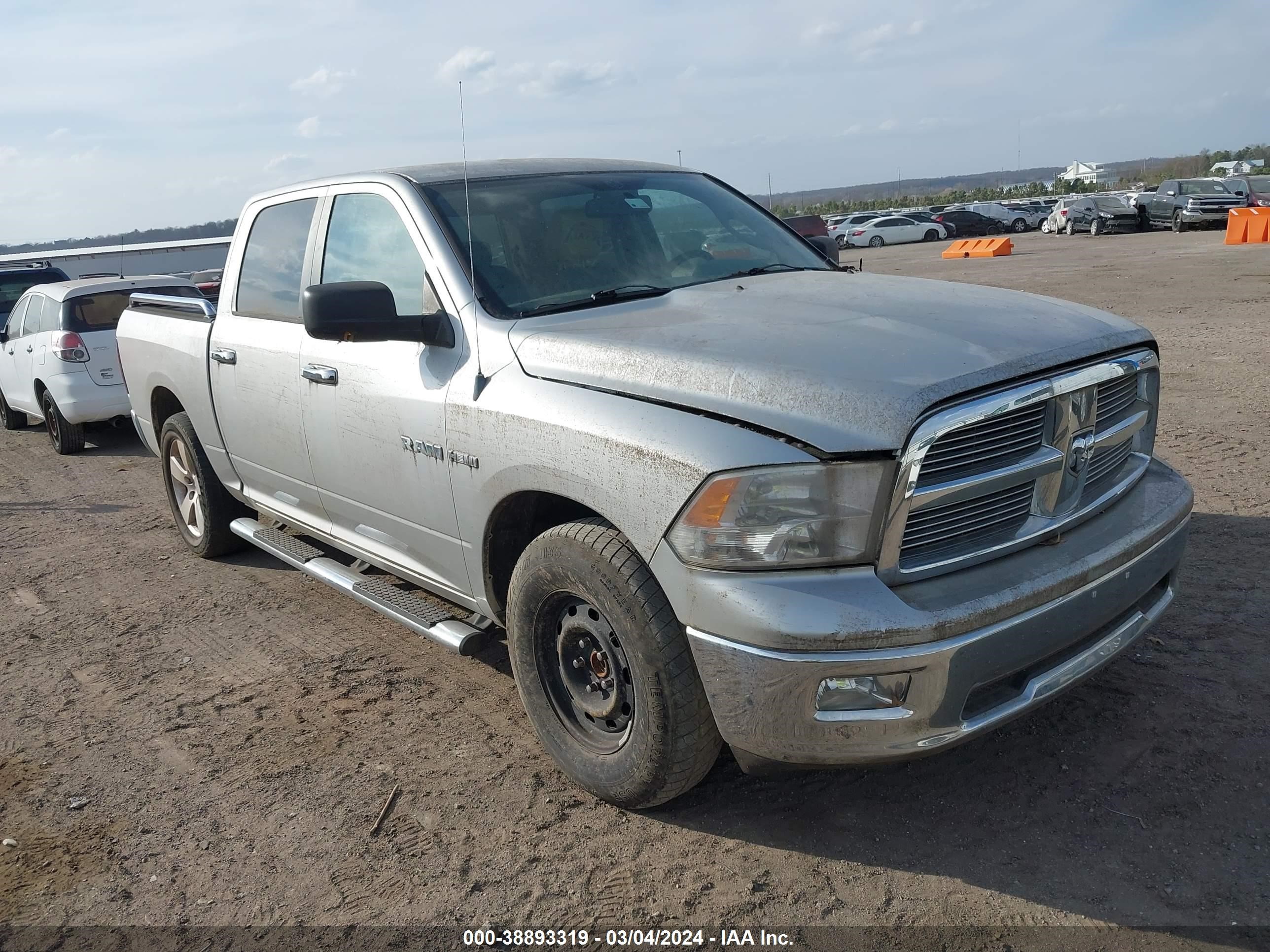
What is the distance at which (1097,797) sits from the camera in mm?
3143

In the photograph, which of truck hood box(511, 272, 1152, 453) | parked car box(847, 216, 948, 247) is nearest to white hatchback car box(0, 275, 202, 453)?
truck hood box(511, 272, 1152, 453)

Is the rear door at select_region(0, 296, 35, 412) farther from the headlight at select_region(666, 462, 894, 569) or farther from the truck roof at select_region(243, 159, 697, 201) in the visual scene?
the headlight at select_region(666, 462, 894, 569)

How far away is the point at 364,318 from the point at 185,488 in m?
3.37

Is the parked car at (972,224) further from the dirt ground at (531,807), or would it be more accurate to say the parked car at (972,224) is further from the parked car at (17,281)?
the dirt ground at (531,807)

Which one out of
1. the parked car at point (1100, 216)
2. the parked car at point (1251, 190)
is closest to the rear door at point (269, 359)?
the parked car at point (1251, 190)

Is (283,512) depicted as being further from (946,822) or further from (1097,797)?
(1097,797)

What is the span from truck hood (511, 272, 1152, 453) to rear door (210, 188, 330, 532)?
158 cm

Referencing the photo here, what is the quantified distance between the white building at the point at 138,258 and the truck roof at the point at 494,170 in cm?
1781

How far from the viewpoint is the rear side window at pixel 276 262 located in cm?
463

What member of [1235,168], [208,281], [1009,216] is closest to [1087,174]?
[1235,168]

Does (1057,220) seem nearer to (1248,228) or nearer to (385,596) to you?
(1248,228)

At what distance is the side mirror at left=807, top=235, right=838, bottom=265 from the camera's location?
4.73 m

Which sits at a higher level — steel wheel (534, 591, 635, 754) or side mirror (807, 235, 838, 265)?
side mirror (807, 235, 838, 265)

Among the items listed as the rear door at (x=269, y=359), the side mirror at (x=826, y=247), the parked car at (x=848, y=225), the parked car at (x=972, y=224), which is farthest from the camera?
the parked car at (x=972, y=224)
